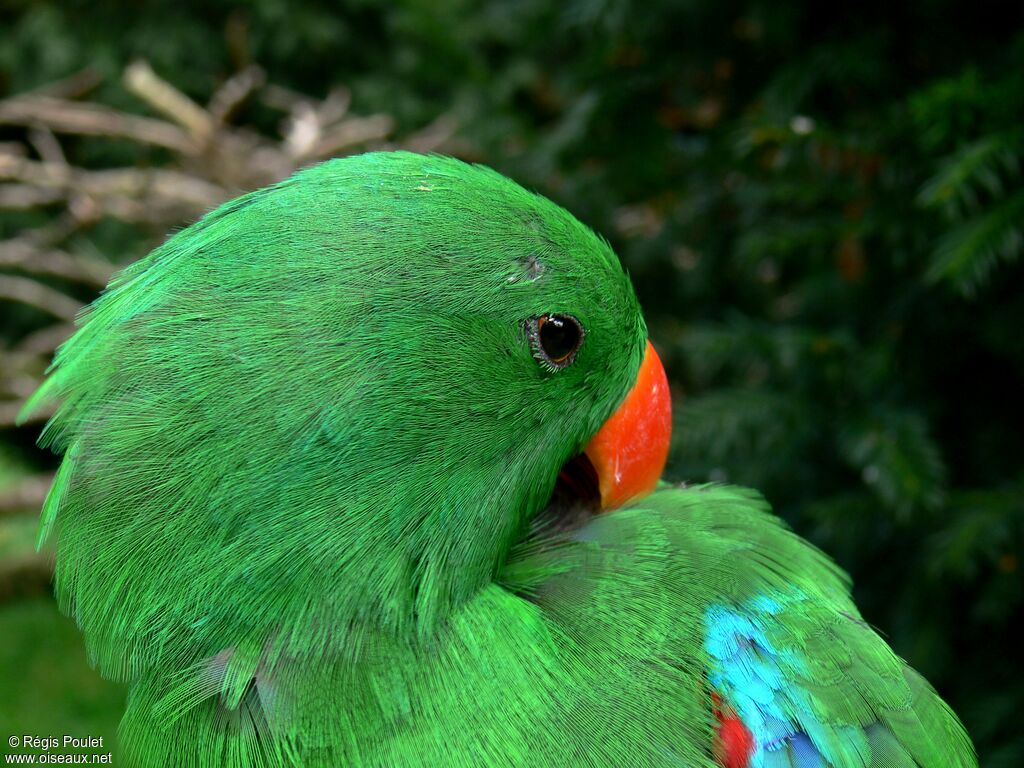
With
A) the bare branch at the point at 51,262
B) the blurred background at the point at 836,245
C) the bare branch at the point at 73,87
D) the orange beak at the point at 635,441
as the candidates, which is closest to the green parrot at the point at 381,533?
the orange beak at the point at 635,441

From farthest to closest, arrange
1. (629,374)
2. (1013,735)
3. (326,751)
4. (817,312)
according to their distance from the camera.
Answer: (817,312) → (1013,735) → (629,374) → (326,751)

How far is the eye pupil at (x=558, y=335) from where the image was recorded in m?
1.32

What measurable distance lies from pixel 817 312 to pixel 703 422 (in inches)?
21.8

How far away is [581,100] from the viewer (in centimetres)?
317

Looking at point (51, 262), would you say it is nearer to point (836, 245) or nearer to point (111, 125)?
point (111, 125)

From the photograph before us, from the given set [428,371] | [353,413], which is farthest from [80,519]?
[428,371]

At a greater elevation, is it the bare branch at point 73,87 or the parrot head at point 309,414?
the parrot head at point 309,414

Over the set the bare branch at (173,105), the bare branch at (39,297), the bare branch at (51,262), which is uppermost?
the bare branch at (173,105)

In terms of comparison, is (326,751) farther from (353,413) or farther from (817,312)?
(817,312)

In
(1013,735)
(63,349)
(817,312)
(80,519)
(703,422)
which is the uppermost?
(63,349)

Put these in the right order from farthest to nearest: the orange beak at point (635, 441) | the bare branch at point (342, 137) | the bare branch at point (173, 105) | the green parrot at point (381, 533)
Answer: the bare branch at point (342, 137), the bare branch at point (173, 105), the orange beak at point (635, 441), the green parrot at point (381, 533)

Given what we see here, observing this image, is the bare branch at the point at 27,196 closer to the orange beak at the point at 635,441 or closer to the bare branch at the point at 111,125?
the bare branch at the point at 111,125

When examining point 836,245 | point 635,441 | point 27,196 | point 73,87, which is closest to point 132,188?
point 27,196

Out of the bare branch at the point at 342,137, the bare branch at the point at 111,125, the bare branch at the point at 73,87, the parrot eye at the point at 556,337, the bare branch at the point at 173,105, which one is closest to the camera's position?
the parrot eye at the point at 556,337
